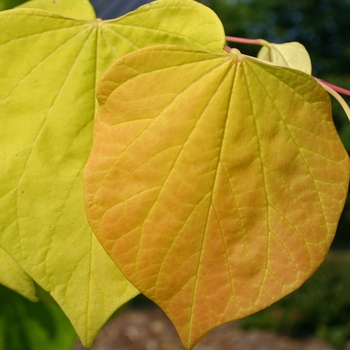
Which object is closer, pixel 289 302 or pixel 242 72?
pixel 242 72

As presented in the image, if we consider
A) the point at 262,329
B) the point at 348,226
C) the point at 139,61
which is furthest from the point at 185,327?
the point at 348,226

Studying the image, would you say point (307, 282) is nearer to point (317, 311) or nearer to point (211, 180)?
point (317, 311)

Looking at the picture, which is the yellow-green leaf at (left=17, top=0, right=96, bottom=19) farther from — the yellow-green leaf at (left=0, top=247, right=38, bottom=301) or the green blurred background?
the yellow-green leaf at (left=0, top=247, right=38, bottom=301)

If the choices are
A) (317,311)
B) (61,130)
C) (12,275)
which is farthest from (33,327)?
(317,311)

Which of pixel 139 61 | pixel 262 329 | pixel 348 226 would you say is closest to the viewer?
pixel 139 61

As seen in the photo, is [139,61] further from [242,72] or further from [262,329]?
[262,329]

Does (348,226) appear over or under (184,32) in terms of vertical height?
under

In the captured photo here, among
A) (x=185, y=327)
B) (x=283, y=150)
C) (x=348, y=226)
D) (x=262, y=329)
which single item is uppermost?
(x=283, y=150)

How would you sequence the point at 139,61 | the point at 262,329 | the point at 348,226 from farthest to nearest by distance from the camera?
the point at 348,226, the point at 262,329, the point at 139,61
